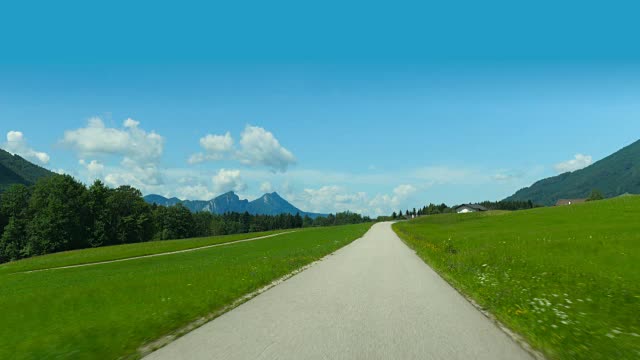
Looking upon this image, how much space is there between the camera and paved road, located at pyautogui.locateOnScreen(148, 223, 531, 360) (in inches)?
269

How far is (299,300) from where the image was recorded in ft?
39.0

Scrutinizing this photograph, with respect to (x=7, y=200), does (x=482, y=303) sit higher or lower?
lower

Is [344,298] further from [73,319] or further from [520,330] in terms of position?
[73,319]

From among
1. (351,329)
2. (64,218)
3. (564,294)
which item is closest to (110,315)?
(351,329)

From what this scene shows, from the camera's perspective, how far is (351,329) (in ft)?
27.2

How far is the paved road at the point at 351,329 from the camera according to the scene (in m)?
6.84

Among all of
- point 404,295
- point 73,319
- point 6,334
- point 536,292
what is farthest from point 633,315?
point 6,334

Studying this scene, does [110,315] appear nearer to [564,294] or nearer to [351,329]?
[351,329]

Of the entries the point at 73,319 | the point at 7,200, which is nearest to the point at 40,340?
the point at 73,319

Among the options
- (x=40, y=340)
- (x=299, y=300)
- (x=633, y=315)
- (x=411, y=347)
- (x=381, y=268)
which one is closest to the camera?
(x=411, y=347)

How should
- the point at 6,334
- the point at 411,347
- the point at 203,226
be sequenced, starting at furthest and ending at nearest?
the point at 203,226 < the point at 6,334 < the point at 411,347

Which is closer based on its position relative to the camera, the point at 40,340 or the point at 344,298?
the point at 40,340

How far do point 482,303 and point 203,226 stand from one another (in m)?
181

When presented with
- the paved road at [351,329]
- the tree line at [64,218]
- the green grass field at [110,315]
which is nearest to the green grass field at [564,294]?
the paved road at [351,329]
